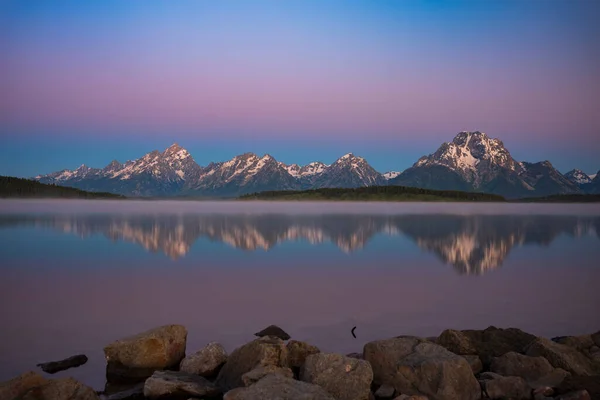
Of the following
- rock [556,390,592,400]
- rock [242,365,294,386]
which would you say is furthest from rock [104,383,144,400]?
rock [556,390,592,400]

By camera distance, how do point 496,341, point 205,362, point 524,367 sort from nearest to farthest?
point 524,367 < point 205,362 < point 496,341

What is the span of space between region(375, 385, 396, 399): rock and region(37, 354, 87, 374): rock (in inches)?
271

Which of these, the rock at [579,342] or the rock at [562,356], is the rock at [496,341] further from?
the rock at [562,356]

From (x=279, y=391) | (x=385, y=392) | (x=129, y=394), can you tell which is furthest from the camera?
(x=129, y=394)

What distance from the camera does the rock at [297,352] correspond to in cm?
1092

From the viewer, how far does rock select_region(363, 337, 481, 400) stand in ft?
32.1

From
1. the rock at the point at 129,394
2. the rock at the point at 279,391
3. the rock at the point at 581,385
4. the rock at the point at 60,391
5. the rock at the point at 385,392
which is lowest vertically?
the rock at the point at 129,394

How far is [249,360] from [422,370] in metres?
3.57

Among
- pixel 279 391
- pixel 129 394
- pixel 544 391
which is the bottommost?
pixel 129 394

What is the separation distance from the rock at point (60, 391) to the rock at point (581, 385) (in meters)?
9.21

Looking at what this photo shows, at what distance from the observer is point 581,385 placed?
10117 mm

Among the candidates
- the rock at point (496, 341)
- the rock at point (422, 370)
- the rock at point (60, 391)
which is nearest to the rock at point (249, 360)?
the rock at point (422, 370)

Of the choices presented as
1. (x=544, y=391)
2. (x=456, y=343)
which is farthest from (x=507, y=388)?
(x=456, y=343)

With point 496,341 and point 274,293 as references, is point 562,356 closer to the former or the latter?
point 496,341
